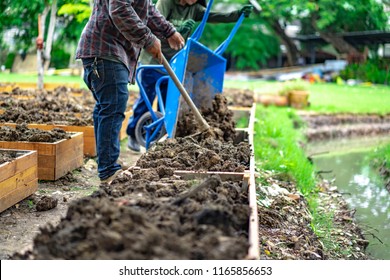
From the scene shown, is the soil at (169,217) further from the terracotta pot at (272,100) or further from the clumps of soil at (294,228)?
the terracotta pot at (272,100)

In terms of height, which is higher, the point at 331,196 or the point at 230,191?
the point at 230,191

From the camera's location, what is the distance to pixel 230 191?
3486 mm

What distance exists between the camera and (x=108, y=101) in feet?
15.4

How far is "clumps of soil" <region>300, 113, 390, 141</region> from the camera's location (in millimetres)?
11844

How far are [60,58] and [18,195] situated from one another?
700 inches

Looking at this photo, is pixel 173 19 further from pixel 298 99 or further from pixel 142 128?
pixel 298 99

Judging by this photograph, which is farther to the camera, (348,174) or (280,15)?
(280,15)

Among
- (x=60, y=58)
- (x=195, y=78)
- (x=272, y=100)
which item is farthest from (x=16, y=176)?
(x=60, y=58)

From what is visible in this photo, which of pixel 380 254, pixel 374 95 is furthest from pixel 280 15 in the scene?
pixel 380 254

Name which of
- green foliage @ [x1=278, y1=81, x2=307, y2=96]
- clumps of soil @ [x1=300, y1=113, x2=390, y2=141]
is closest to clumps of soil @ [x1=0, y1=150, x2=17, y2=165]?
clumps of soil @ [x1=300, y1=113, x2=390, y2=141]

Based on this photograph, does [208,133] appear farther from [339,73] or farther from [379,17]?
[339,73]

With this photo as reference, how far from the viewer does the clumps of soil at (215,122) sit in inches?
226

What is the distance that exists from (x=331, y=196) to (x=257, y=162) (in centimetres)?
88

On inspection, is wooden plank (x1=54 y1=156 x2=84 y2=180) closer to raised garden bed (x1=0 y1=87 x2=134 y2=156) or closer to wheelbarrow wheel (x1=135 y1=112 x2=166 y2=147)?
raised garden bed (x1=0 y1=87 x2=134 y2=156)
